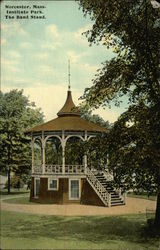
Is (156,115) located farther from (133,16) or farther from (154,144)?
(133,16)

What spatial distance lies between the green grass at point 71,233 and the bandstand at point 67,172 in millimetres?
1009

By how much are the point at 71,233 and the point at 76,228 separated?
0.41ft

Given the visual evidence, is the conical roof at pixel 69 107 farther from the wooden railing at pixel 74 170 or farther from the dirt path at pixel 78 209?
the wooden railing at pixel 74 170

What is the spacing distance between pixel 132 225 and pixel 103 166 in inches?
49.3

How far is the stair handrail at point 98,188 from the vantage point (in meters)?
10.1

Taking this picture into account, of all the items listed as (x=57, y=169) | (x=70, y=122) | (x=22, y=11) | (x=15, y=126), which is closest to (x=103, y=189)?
(x=57, y=169)

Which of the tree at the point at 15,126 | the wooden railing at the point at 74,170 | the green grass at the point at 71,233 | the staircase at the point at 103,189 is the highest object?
the tree at the point at 15,126

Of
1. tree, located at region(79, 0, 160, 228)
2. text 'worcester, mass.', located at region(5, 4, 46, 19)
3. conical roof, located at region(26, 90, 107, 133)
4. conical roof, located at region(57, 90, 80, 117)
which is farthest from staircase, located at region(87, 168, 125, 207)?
text 'worcester, mass.', located at region(5, 4, 46, 19)

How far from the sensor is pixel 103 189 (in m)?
11.4

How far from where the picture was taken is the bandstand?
326 inches

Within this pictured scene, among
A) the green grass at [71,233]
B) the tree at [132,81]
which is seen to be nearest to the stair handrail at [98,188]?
the green grass at [71,233]

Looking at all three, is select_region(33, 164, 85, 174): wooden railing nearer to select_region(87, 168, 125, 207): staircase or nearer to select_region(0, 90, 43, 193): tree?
select_region(87, 168, 125, 207): staircase

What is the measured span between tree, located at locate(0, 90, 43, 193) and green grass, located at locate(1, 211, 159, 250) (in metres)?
1.14

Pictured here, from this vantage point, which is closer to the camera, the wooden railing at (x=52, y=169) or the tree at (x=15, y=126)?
the tree at (x=15, y=126)
